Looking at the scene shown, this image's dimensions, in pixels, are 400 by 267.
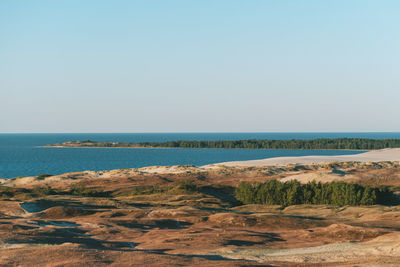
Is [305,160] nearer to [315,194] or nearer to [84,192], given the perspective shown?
[315,194]

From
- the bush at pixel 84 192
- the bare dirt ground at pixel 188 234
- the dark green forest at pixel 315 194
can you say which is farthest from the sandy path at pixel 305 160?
the bare dirt ground at pixel 188 234

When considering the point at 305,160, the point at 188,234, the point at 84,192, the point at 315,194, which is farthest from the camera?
the point at 305,160

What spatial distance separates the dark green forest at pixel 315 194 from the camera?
48.3 m

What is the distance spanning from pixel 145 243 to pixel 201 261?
7.36 metres

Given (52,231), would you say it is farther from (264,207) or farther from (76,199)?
(264,207)

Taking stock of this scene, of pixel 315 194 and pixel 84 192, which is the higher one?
pixel 315 194

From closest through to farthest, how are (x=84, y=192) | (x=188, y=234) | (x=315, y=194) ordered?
(x=188, y=234) → (x=315, y=194) → (x=84, y=192)

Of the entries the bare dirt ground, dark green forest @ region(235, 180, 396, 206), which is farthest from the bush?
dark green forest @ region(235, 180, 396, 206)

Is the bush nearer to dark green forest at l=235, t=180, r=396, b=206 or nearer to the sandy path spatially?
dark green forest at l=235, t=180, r=396, b=206

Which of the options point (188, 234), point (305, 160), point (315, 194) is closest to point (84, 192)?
point (315, 194)

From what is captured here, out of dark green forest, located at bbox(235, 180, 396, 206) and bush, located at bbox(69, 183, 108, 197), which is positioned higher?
dark green forest, located at bbox(235, 180, 396, 206)

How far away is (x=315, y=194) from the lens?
168 feet

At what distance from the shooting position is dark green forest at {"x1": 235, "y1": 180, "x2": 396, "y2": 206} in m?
48.3

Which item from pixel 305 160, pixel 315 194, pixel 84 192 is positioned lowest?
pixel 84 192
